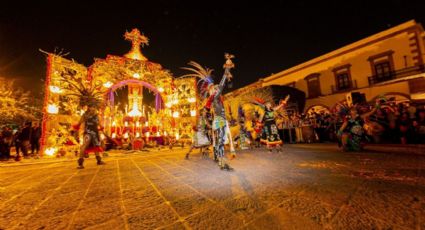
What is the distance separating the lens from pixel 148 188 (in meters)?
2.71

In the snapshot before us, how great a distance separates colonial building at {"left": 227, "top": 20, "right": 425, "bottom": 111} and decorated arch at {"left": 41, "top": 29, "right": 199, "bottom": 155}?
14.2 m

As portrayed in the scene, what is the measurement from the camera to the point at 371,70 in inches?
601

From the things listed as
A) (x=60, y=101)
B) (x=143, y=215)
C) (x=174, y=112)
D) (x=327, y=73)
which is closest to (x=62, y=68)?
(x=60, y=101)

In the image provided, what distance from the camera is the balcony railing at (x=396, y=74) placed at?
12.9 metres

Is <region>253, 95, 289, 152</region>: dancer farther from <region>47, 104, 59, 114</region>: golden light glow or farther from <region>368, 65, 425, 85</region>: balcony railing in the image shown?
<region>368, 65, 425, 85</region>: balcony railing

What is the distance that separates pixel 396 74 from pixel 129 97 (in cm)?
2303

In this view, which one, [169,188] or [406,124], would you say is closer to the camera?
[169,188]

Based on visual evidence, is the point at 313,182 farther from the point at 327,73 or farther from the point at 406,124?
the point at 327,73

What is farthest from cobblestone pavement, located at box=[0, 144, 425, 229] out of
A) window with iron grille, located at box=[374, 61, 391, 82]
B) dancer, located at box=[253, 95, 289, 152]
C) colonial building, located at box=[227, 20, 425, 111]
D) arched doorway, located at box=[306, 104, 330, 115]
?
arched doorway, located at box=[306, 104, 330, 115]

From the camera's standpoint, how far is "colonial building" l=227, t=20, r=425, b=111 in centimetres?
1309

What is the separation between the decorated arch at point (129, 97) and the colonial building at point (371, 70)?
14.2 m

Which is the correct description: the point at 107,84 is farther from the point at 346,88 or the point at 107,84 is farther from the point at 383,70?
the point at 383,70

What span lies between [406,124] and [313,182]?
6.73 meters

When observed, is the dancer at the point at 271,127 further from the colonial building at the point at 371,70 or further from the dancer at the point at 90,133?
the colonial building at the point at 371,70
